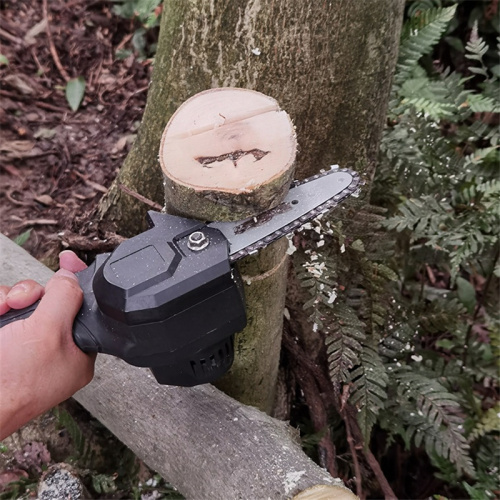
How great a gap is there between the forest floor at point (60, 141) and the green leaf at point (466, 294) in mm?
1625

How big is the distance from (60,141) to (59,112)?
0.28m

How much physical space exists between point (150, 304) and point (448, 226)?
1327 millimetres

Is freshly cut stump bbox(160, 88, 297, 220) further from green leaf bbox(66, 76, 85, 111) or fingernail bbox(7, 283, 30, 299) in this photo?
green leaf bbox(66, 76, 85, 111)

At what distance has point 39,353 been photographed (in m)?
1.23

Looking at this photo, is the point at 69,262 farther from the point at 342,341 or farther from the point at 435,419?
the point at 435,419

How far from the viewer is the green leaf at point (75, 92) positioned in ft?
10.4

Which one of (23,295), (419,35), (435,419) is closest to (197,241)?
(23,295)

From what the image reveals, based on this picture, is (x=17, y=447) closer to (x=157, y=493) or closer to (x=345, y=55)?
(x=157, y=493)

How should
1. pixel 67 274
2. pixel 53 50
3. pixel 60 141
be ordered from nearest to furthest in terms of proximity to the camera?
pixel 67 274
pixel 60 141
pixel 53 50

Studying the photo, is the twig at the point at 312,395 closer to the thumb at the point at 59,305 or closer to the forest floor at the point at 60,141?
the forest floor at the point at 60,141

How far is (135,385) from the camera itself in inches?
66.8

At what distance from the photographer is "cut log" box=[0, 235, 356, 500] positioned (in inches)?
55.2

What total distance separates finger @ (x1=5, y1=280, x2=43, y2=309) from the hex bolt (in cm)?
46

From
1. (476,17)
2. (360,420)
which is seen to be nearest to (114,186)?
(360,420)
